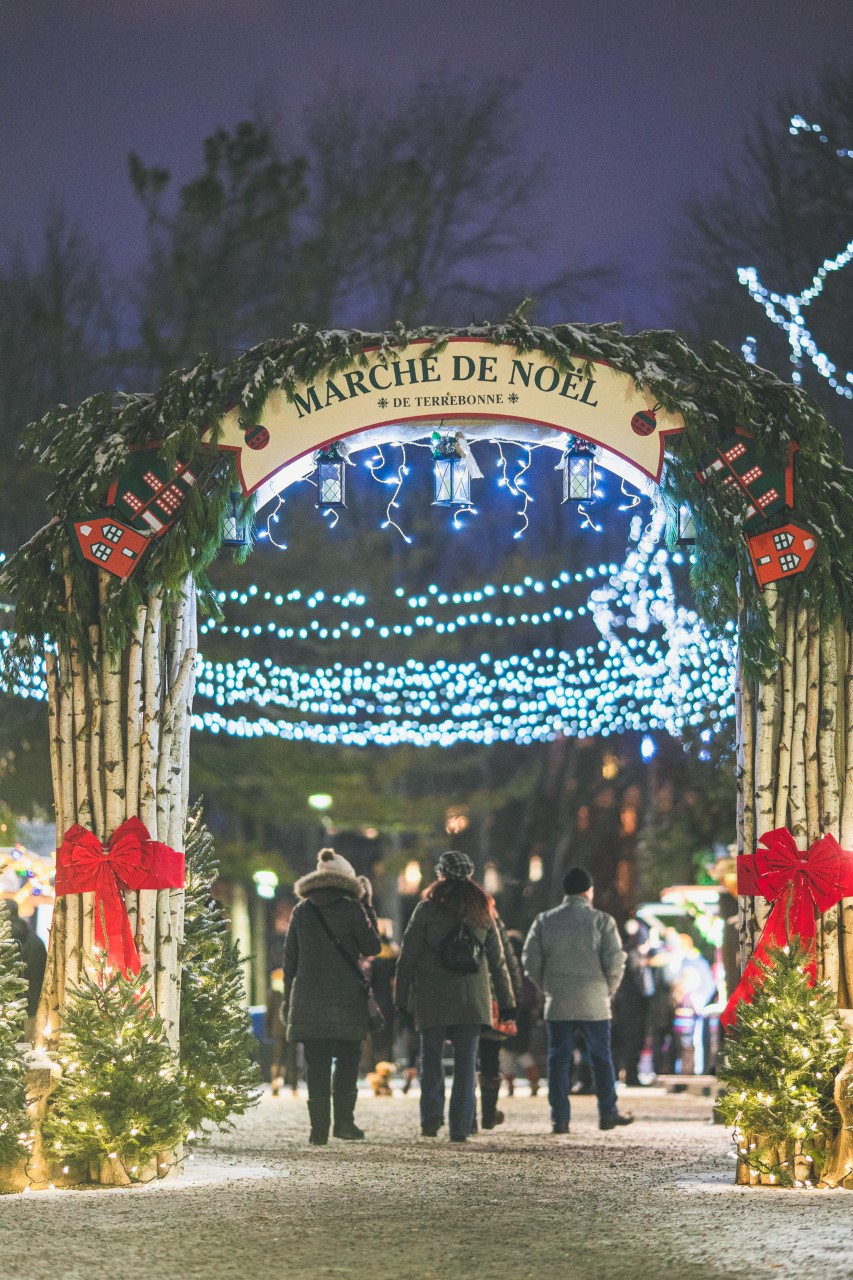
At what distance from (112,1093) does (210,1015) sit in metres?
1.36

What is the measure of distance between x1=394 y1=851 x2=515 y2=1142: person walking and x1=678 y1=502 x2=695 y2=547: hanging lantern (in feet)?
9.35

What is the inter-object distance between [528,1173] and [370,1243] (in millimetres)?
2311

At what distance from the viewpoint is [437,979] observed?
1080cm

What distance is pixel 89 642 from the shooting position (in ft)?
28.9

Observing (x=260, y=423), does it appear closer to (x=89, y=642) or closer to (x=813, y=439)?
(x=89, y=642)

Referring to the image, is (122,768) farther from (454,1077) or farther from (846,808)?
(846,808)

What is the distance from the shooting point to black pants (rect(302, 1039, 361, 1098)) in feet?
34.7

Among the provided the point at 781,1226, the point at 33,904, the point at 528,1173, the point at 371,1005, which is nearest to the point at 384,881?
the point at 33,904

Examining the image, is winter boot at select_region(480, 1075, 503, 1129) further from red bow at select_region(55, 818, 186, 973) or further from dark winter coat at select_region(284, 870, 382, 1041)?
red bow at select_region(55, 818, 186, 973)

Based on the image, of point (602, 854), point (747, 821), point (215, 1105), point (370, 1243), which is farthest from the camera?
point (602, 854)

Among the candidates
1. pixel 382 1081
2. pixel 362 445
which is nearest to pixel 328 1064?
pixel 362 445

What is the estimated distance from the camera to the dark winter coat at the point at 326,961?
1051 centimetres

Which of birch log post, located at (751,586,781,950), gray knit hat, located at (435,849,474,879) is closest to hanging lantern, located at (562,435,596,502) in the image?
birch log post, located at (751,586,781,950)

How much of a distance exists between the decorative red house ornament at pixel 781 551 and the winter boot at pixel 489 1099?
4.89 metres
